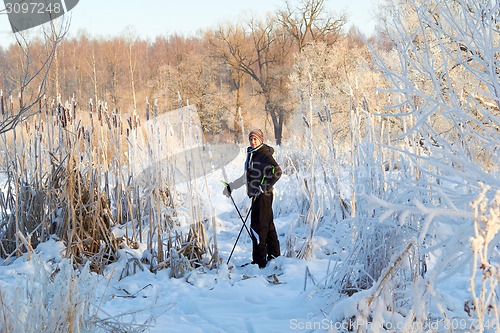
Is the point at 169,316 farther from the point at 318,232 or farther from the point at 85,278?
the point at 318,232

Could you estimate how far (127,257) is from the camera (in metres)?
4.75

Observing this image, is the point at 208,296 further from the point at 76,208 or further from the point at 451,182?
the point at 451,182

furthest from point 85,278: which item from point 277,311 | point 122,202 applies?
point 122,202

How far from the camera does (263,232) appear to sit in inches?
202

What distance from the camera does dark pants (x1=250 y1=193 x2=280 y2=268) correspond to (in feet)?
16.8

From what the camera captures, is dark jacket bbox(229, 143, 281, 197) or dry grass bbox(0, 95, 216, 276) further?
dark jacket bbox(229, 143, 281, 197)

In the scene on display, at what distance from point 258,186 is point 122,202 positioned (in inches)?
67.9

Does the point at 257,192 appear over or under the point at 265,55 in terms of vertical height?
under

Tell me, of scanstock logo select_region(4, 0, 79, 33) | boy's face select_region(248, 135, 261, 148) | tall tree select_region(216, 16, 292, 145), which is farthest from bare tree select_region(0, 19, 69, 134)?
tall tree select_region(216, 16, 292, 145)

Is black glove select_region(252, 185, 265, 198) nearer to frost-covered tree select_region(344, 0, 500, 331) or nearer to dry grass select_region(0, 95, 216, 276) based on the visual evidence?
dry grass select_region(0, 95, 216, 276)

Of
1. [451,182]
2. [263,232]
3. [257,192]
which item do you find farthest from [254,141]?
[451,182]

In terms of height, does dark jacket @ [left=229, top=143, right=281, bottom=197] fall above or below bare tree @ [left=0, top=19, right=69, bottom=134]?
below

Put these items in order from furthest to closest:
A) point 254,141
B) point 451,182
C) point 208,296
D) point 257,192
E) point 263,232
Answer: point 254,141 < point 257,192 < point 263,232 < point 208,296 < point 451,182

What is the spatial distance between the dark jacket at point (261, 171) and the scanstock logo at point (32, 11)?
2.63 meters
